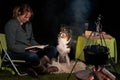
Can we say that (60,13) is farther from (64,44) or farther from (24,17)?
(24,17)

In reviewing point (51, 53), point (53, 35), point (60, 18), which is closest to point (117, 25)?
point (60, 18)

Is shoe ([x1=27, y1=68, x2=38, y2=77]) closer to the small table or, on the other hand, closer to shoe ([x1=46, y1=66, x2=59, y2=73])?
shoe ([x1=46, y1=66, x2=59, y2=73])

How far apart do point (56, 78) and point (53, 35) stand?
17.1 feet

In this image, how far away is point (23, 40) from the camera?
21.3 ft

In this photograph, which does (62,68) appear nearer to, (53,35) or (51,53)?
(51,53)

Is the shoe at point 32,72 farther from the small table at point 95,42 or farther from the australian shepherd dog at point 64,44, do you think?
the small table at point 95,42

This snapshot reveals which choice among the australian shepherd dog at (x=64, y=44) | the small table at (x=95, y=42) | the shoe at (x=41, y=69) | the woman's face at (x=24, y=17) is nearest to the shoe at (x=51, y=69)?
the shoe at (x=41, y=69)

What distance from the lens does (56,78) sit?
6426 millimetres

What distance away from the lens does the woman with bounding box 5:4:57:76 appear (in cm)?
626

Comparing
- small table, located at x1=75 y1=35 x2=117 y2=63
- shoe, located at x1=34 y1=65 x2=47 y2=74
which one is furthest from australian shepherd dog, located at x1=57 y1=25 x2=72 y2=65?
shoe, located at x1=34 y1=65 x2=47 y2=74

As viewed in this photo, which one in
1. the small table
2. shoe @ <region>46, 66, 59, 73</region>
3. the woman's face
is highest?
the woman's face

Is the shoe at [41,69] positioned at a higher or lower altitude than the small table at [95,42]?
lower

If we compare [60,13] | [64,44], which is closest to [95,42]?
[64,44]

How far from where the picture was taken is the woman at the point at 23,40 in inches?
247
